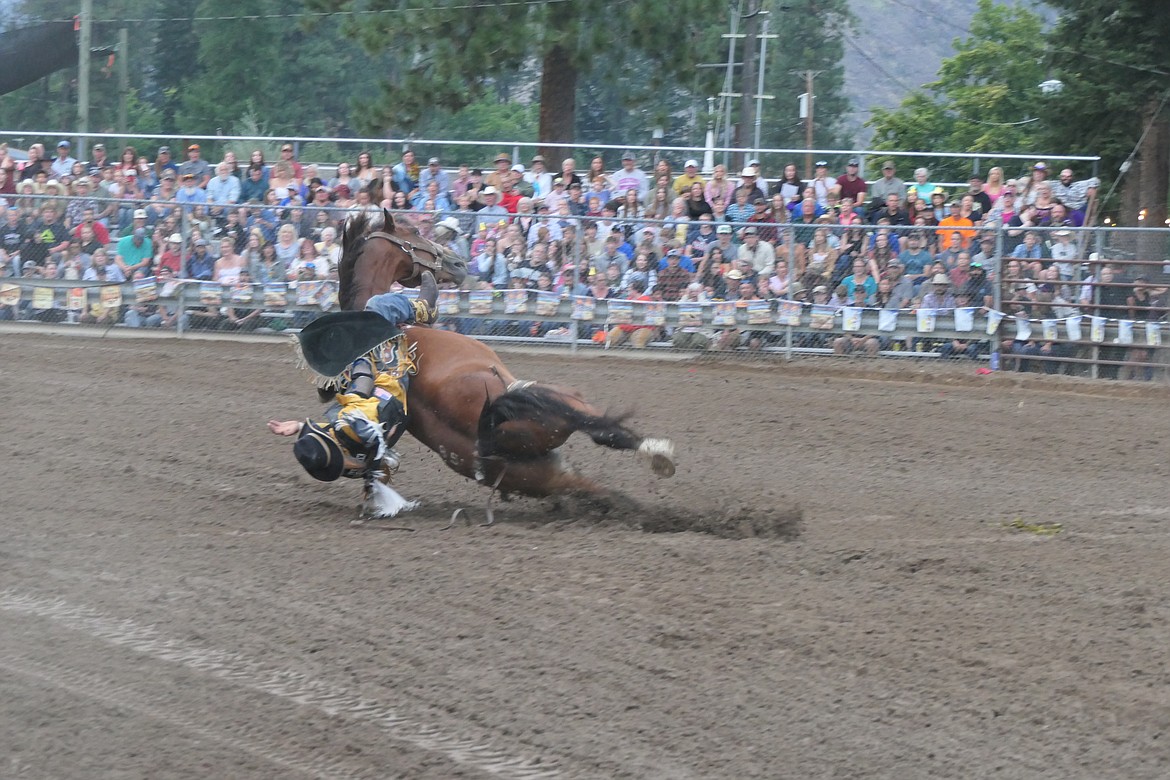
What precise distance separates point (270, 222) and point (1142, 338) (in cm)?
997

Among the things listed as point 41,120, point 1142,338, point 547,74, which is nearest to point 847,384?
point 1142,338

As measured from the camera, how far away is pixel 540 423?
291 inches

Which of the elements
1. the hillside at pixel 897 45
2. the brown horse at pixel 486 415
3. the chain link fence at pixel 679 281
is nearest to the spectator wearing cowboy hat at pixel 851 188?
the chain link fence at pixel 679 281

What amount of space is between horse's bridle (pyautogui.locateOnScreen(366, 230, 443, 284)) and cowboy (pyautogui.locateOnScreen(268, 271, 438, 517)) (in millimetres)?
539

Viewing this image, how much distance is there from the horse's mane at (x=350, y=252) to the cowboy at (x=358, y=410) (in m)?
0.41

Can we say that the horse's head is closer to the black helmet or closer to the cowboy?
the cowboy

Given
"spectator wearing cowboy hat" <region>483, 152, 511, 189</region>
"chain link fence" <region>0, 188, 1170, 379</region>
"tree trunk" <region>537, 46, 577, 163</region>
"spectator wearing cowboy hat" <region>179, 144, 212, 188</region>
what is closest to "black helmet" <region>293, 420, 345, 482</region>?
"chain link fence" <region>0, 188, 1170, 379</region>

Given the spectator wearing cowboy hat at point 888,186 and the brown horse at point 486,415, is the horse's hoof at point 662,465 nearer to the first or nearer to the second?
the brown horse at point 486,415

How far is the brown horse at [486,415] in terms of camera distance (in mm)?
7367

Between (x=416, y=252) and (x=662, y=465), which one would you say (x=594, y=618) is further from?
→ (x=416, y=252)

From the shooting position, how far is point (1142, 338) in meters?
13.8

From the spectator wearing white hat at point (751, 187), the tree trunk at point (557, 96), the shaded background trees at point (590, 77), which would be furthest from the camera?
the tree trunk at point (557, 96)

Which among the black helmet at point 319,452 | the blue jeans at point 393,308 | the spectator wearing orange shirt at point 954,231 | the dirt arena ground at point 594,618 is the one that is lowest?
the dirt arena ground at point 594,618

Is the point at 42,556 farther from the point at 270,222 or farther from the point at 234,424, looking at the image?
the point at 270,222
